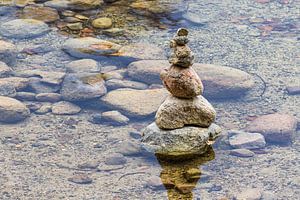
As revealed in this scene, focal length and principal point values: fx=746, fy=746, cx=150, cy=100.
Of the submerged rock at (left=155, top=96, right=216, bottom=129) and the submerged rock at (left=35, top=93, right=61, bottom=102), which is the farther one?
the submerged rock at (left=35, top=93, right=61, bottom=102)

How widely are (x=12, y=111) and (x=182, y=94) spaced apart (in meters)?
1.59

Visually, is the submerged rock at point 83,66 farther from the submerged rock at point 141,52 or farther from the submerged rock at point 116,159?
the submerged rock at point 116,159

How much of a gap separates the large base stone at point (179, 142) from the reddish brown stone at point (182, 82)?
277 millimetres

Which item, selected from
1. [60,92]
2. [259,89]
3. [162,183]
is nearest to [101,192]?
[162,183]

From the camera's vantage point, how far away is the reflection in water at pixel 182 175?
5395 millimetres

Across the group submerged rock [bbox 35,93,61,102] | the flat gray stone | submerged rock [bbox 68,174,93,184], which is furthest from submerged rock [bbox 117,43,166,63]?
submerged rock [bbox 68,174,93,184]

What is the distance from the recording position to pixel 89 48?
310 inches

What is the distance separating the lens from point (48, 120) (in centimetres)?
657

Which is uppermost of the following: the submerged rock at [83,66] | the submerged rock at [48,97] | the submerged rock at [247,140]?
the submerged rock at [247,140]

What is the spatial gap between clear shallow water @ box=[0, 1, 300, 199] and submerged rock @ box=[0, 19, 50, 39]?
111 millimetres

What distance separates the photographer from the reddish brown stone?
5832 millimetres

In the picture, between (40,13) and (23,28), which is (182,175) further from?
(40,13)

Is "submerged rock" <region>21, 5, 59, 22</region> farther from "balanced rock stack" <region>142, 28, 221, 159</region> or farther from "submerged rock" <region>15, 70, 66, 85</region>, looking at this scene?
"balanced rock stack" <region>142, 28, 221, 159</region>

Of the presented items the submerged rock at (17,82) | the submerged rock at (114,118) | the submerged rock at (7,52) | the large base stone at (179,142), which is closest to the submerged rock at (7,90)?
the submerged rock at (17,82)
